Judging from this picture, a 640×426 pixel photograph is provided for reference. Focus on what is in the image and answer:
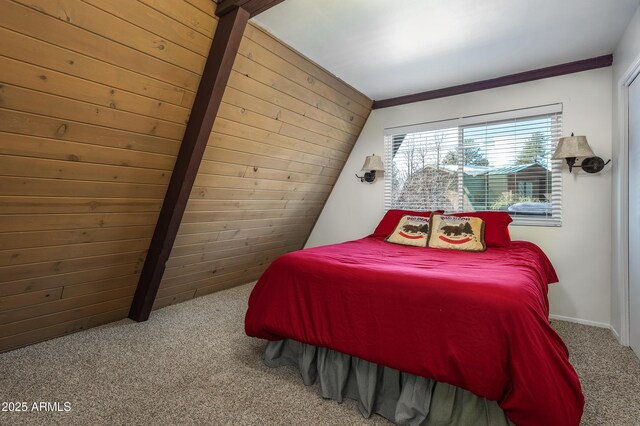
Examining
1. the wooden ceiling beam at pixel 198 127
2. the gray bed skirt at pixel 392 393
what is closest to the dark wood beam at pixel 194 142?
the wooden ceiling beam at pixel 198 127

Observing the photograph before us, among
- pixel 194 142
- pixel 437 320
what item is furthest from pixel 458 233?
pixel 194 142

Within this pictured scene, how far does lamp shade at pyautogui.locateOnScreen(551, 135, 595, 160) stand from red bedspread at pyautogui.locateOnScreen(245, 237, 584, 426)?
106 cm

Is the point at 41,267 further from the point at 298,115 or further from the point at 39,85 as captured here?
the point at 298,115

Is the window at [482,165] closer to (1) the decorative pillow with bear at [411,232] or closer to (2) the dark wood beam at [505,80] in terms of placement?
(2) the dark wood beam at [505,80]

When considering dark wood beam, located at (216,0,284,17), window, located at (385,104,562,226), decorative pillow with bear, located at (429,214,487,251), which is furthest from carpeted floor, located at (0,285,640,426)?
dark wood beam, located at (216,0,284,17)

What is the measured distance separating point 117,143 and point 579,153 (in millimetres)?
3048

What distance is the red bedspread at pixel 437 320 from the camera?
3.83 feet

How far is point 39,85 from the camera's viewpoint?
141 cm

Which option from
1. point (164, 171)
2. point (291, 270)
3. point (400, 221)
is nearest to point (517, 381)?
point (291, 270)

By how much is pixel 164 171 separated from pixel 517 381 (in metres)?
2.09

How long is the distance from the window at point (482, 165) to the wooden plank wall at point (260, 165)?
662 mm

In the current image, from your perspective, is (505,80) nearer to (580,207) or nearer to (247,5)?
(580,207)

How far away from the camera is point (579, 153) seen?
2.40 m

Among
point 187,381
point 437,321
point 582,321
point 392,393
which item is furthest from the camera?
point 582,321
